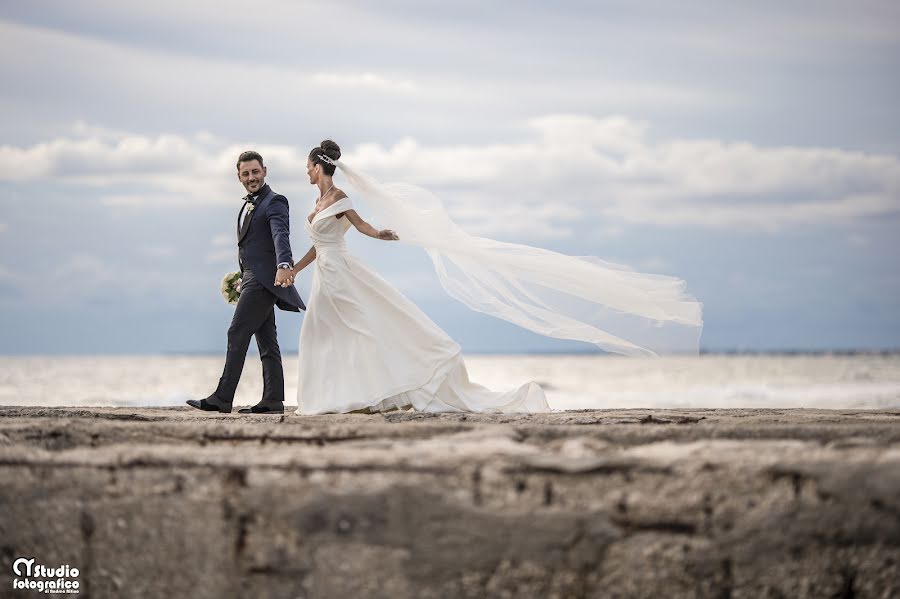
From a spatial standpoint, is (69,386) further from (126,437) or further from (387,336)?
(126,437)

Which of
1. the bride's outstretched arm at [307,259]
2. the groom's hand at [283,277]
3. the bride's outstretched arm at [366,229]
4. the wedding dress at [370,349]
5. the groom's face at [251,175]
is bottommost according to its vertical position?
the wedding dress at [370,349]

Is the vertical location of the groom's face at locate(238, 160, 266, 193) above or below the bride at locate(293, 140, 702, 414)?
above

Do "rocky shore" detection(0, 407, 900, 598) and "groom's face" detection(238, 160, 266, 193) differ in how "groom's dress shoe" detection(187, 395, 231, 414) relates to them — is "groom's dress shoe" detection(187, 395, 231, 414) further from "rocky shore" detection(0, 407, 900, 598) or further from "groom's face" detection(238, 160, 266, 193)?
"rocky shore" detection(0, 407, 900, 598)

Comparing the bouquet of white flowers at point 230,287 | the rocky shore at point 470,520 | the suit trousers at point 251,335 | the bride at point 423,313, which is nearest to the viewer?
the rocky shore at point 470,520

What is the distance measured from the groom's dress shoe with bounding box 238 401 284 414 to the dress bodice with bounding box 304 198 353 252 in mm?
1334

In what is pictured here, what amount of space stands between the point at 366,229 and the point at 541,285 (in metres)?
1.59

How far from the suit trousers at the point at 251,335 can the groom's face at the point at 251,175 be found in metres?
0.72

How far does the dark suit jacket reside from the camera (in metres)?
7.99

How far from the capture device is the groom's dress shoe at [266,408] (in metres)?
7.69

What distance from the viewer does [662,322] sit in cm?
792

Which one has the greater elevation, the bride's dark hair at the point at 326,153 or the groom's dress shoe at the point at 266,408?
the bride's dark hair at the point at 326,153

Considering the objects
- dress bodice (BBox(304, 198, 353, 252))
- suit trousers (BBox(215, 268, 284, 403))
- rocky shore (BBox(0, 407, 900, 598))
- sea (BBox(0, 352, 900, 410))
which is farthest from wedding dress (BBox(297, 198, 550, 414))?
sea (BBox(0, 352, 900, 410))

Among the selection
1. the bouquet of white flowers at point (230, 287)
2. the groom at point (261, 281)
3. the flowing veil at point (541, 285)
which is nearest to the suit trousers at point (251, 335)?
the groom at point (261, 281)

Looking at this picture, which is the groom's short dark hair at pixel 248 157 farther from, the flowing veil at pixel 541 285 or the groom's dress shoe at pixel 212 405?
the groom's dress shoe at pixel 212 405
